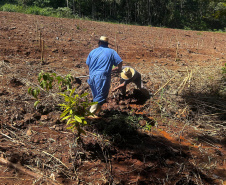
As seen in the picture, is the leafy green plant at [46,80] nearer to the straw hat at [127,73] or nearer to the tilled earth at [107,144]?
the tilled earth at [107,144]

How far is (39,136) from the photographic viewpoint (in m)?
2.94

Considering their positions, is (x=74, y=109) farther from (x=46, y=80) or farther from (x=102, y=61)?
(x=102, y=61)

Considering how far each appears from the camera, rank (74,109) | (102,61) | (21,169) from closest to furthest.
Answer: (21,169) → (74,109) → (102,61)

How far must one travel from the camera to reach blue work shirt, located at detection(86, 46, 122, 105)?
3.44m

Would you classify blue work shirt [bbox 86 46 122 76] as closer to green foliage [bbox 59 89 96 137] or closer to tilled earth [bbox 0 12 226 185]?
tilled earth [bbox 0 12 226 185]

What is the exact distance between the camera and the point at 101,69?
346 centimetres

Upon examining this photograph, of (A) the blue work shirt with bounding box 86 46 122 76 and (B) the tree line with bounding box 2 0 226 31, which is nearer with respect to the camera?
(A) the blue work shirt with bounding box 86 46 122 76

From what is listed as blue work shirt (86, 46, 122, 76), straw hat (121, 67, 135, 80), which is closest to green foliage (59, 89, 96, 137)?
blue work shirt (86, 46, 122, 76)

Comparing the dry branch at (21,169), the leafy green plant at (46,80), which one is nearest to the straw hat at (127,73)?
the leafy green plant at (46,80)

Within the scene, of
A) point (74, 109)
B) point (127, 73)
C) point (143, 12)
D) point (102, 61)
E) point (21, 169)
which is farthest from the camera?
point (143, 12)

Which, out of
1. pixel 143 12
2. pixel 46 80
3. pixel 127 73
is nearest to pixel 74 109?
pixel 46 80

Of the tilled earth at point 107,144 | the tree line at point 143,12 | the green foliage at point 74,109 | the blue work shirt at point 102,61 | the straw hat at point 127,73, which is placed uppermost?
the tree line at point 143,12

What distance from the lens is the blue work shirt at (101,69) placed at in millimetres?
3441

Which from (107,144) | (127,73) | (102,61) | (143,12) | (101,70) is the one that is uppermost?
(143,12)
